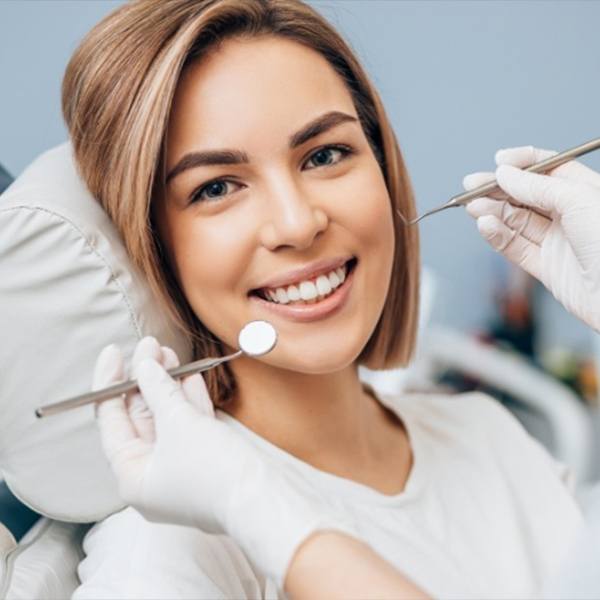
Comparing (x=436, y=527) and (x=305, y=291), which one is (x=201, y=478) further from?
(x=436, y=527)

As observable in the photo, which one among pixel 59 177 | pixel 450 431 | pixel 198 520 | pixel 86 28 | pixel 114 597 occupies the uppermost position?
pixel 86 28

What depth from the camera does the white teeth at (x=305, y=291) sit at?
1045 millimetres

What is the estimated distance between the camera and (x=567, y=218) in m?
1.04

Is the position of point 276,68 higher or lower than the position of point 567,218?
higher

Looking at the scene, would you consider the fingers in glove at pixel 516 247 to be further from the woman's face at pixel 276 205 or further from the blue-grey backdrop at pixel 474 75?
the blue-grey backdrop at pixel 474 75

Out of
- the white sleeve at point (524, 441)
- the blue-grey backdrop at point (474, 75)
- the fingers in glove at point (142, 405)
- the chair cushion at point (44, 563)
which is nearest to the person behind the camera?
the fingers in glove at point (142, 405)

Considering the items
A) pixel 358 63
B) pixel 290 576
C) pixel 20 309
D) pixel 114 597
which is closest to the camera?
pixel 290 576

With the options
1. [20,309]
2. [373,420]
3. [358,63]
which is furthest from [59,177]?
[373,420]

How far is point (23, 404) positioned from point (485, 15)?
1276mm

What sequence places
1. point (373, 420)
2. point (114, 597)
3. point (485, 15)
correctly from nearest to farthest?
point (114, 597)
point (373, 420)
point (485, 15)

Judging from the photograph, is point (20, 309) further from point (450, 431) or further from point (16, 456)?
point (450, 431)

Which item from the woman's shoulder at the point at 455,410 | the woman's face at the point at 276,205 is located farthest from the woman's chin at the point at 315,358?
the woman's shoulder at the point at 455,410

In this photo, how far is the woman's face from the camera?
1006 millimetres

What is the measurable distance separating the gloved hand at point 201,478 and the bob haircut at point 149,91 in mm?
253
